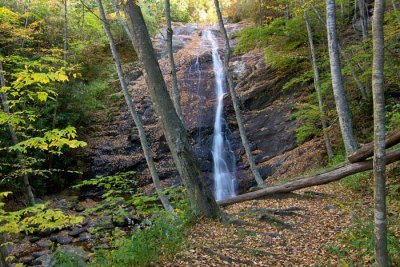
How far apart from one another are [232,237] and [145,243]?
5.86 ft

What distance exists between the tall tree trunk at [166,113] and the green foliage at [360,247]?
2284 millimetres

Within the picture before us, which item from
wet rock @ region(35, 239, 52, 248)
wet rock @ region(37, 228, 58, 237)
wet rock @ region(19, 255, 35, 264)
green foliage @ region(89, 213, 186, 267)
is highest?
green foliage @ region(89, 213, 186, 267)

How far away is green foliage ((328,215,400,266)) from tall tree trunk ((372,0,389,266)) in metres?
0.74

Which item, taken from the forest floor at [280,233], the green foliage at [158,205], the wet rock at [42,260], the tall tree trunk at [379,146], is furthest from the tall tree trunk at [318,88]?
the wet rock at [42,260]

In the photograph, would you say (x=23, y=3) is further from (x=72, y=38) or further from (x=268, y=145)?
(x=268, y=145)

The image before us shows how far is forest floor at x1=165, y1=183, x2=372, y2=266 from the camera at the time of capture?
15.5 ft

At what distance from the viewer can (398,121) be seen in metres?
8.21

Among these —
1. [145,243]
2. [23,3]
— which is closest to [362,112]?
[145,243]

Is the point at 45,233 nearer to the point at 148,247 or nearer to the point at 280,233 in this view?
the point at 148,247

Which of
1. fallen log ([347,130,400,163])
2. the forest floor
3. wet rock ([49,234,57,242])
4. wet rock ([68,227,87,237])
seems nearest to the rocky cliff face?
wet rock ([68,227,87,237])

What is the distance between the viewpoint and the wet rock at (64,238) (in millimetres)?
9992

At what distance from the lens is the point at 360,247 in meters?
4.61

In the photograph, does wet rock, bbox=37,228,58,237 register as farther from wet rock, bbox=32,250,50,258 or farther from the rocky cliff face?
the rocky cliff face

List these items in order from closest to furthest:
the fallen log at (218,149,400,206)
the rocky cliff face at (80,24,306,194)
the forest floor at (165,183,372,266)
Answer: the forest floor at (165,183,372,266)
the fallen log at (218,149,400,206)
the rocky cliff face at (80,24,306,194)
